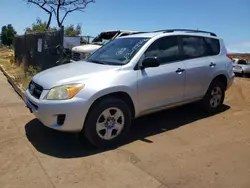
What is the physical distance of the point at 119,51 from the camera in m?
5.64

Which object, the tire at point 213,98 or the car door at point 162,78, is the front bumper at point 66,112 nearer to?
the car door at point 162,78

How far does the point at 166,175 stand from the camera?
3965 millimetres

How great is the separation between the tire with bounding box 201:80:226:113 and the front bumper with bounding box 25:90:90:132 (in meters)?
2.95

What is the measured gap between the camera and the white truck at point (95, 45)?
10867 millimetres

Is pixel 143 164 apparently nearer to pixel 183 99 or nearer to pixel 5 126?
pixel 183 99

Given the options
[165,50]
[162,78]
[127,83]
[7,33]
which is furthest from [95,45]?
[7,33]

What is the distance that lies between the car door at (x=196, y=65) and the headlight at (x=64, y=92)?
2.24 m

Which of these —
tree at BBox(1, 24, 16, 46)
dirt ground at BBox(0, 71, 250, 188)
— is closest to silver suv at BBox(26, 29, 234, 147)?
dirt ground at BBox(0, 71, 250, 188)

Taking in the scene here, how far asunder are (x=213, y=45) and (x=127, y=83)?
265 cm

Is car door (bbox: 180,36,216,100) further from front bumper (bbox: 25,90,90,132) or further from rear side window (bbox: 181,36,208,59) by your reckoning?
front bumper (bbox: 25,90,90,132)

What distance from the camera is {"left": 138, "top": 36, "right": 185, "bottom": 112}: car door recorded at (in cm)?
518

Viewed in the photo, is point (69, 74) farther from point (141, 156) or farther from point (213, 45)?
point (213, 45)

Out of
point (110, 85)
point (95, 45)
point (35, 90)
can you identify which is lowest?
point (35, 90)

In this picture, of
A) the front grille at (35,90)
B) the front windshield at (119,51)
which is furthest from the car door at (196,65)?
the front grille at (35,90)
